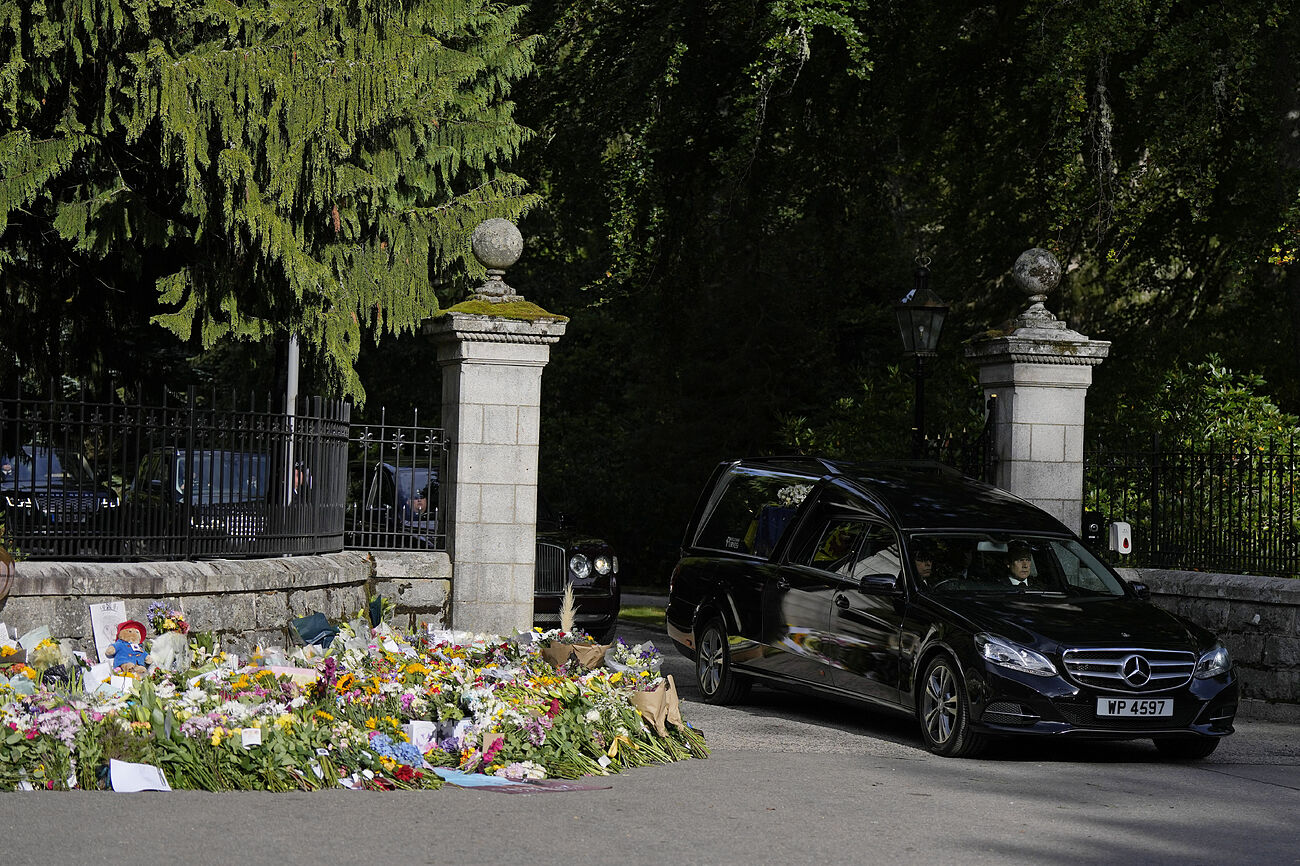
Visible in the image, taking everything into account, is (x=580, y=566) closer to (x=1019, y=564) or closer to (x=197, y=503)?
(x=197, y=503)

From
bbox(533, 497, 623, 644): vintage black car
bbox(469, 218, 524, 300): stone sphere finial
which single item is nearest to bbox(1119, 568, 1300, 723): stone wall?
bbox(533, 497, 623, 644): vintage black car

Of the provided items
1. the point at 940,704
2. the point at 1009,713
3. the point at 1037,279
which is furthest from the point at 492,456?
the point at 1009,713

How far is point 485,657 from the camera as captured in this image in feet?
31.8

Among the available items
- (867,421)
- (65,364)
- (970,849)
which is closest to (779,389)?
(867,421)

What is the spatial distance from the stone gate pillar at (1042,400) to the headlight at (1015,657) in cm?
434

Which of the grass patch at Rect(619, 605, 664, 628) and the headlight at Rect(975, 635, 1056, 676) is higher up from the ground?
the headlight at Rect(975, 635, 1056, 676)

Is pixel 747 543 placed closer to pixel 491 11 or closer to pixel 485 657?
pixel 485 657

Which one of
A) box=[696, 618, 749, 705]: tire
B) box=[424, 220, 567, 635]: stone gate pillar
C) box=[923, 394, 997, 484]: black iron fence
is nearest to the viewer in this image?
box=[696, 618, 749, 705]: tire

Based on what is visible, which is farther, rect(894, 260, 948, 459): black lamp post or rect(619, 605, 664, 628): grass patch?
rect(619, 605, 664, 628): grass patch

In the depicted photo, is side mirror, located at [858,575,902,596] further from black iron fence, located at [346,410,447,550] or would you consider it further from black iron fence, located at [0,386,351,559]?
black iron fence, located at [0,386,351,559]

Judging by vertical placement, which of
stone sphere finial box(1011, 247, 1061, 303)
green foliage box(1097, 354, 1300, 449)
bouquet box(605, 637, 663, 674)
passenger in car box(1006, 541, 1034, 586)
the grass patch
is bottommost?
the grass patch

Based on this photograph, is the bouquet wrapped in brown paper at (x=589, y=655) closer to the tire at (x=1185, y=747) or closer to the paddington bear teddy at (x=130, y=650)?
the paddington bear teddy at (x=130, y=650)

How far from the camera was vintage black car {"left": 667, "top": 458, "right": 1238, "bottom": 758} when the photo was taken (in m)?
9.20

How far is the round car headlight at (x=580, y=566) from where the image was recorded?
14.7m
